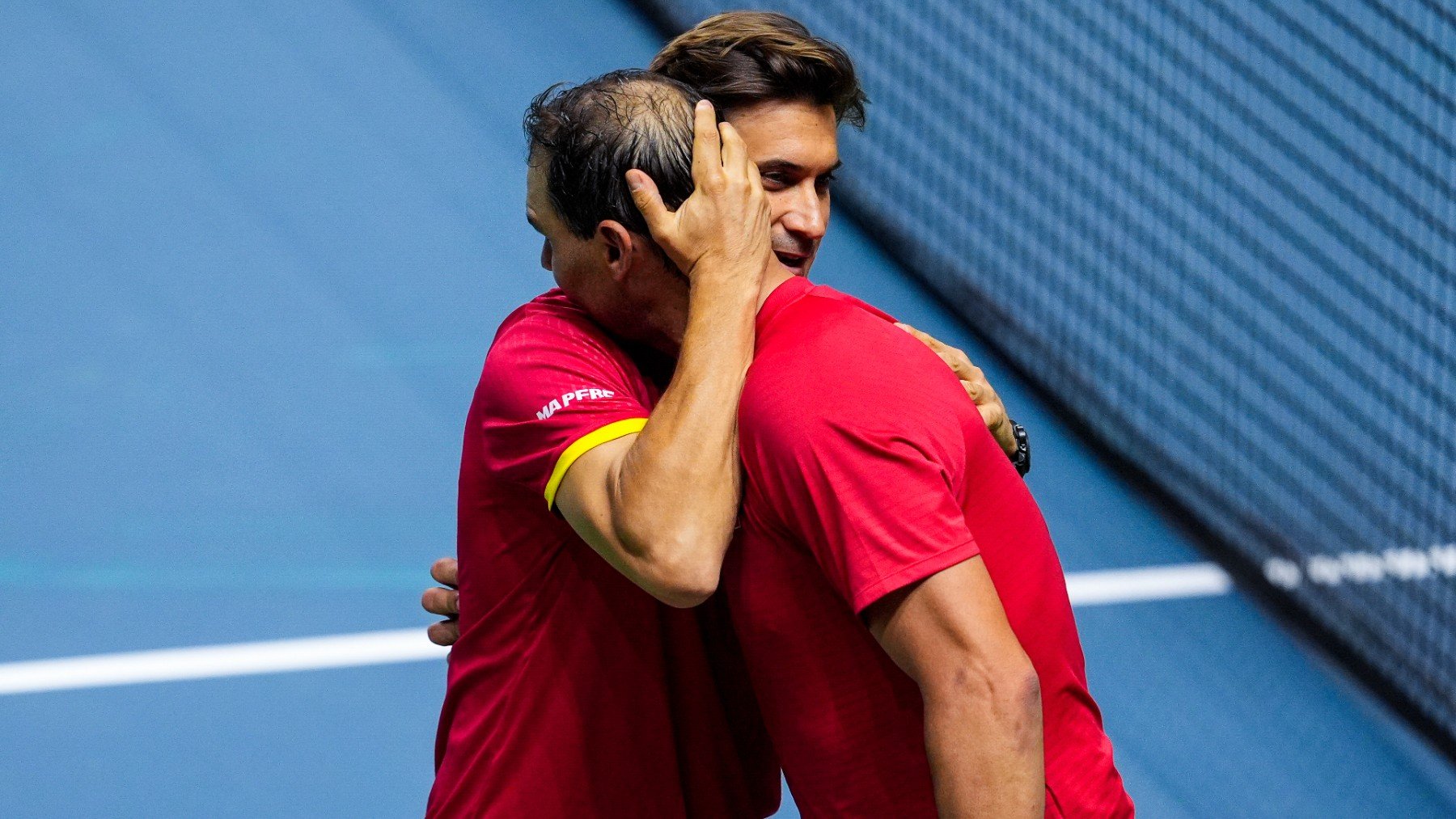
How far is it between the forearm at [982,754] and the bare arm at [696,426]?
0.34 meters

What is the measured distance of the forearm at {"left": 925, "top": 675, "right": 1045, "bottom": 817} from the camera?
1732 millimetres

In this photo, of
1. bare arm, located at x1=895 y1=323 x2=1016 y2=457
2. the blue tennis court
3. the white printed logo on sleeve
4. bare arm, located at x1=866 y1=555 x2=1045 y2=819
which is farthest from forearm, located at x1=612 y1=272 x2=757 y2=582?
the blue tennis court

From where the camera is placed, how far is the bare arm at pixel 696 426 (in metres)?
1.89

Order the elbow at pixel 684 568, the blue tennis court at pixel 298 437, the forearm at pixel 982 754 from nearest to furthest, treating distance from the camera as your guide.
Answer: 1. the forearm at pixel 982 754
2. the elbow at pixel 684 568
3. the blue tennis court at pixel 298 437

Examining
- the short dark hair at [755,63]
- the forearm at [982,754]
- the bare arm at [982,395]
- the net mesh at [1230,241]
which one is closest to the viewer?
the forearm at [982,754]

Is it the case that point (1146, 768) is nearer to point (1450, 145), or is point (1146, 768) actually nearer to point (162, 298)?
point (1450, 145)

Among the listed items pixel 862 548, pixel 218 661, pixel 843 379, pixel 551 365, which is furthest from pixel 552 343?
pixel 218 661

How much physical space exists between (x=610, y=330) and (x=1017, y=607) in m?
0.71

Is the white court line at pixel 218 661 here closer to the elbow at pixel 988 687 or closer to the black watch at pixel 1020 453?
the black watch at pixel 1020 453

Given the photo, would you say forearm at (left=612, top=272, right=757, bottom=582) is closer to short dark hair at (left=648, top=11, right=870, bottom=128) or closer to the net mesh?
short dark hair at (left=648, top=11, right=870, bottom=128)

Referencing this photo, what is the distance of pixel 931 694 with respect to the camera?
68.9 inches

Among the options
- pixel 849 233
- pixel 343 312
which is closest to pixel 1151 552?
pixel 849 233

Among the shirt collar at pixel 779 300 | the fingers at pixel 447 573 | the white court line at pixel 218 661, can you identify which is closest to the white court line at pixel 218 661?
the white court line at pixel 218 661

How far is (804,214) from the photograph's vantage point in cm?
246
